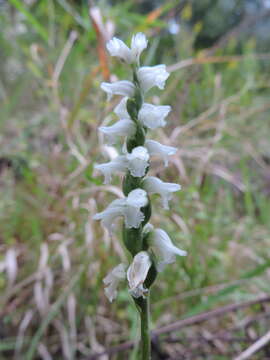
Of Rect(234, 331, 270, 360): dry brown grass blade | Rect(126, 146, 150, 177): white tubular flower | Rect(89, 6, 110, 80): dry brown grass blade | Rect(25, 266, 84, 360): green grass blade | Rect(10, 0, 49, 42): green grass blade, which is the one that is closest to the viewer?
Rect(126, 146, 150, 177): white tubular flower

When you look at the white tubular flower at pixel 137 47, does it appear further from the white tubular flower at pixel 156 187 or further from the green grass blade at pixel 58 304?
the green grass blade at pixel 58 304

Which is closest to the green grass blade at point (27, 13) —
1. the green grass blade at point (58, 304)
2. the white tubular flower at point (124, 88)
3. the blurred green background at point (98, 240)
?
the blurred green background at point (98, 240)

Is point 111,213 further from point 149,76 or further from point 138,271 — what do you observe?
point 149,76

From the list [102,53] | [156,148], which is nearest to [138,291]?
[156,148]

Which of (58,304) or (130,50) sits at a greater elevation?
(130,50)

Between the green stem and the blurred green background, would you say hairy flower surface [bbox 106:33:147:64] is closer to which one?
the green stem

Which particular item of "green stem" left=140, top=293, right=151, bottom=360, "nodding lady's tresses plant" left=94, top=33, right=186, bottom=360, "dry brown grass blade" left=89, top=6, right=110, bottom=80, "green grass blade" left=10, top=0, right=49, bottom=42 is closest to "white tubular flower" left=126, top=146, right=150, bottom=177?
"nodding lady's tresses plant" left=94, top=33, right=186, bottom=360
